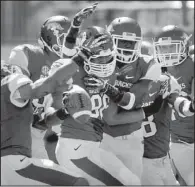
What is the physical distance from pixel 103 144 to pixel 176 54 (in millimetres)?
989

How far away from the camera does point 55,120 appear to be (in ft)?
11.6

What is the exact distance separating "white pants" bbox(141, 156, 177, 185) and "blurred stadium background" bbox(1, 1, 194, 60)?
575 cm

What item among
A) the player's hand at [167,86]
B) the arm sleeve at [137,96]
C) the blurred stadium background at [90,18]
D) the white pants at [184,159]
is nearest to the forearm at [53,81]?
the arm sleeve at [137,96]

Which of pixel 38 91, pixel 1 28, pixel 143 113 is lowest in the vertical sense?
pixel 1 28

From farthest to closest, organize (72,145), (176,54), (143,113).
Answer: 1. (176,54)
2. (143,113)
3. (72,145)

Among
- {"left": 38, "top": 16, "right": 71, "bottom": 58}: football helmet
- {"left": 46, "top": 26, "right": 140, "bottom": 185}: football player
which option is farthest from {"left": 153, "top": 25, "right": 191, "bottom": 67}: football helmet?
{"left": 46, "top": 26, "right": 140, "bottom": 185}: football player

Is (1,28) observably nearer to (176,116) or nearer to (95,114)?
(176,116)

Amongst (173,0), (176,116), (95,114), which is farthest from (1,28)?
(95,114)

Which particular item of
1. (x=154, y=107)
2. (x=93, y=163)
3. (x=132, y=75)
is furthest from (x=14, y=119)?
(x=154, y=107)

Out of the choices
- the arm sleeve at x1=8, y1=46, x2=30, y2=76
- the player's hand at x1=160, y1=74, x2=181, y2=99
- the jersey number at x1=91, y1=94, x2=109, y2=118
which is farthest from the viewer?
the arm sleeve at x1=8, y1=46, x2=30, y2=76

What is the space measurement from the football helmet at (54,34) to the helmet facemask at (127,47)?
30.8 inches

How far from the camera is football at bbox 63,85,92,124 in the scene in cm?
327

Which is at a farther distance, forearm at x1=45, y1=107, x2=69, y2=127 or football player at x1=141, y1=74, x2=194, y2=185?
football player at x1=141, y1=74, x2=194, y2=185

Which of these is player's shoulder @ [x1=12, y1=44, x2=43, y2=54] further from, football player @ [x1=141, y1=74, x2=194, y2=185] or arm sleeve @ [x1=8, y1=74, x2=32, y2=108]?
arm sleeve @ [x1=8, y1=74, x2=32, y2=108]
